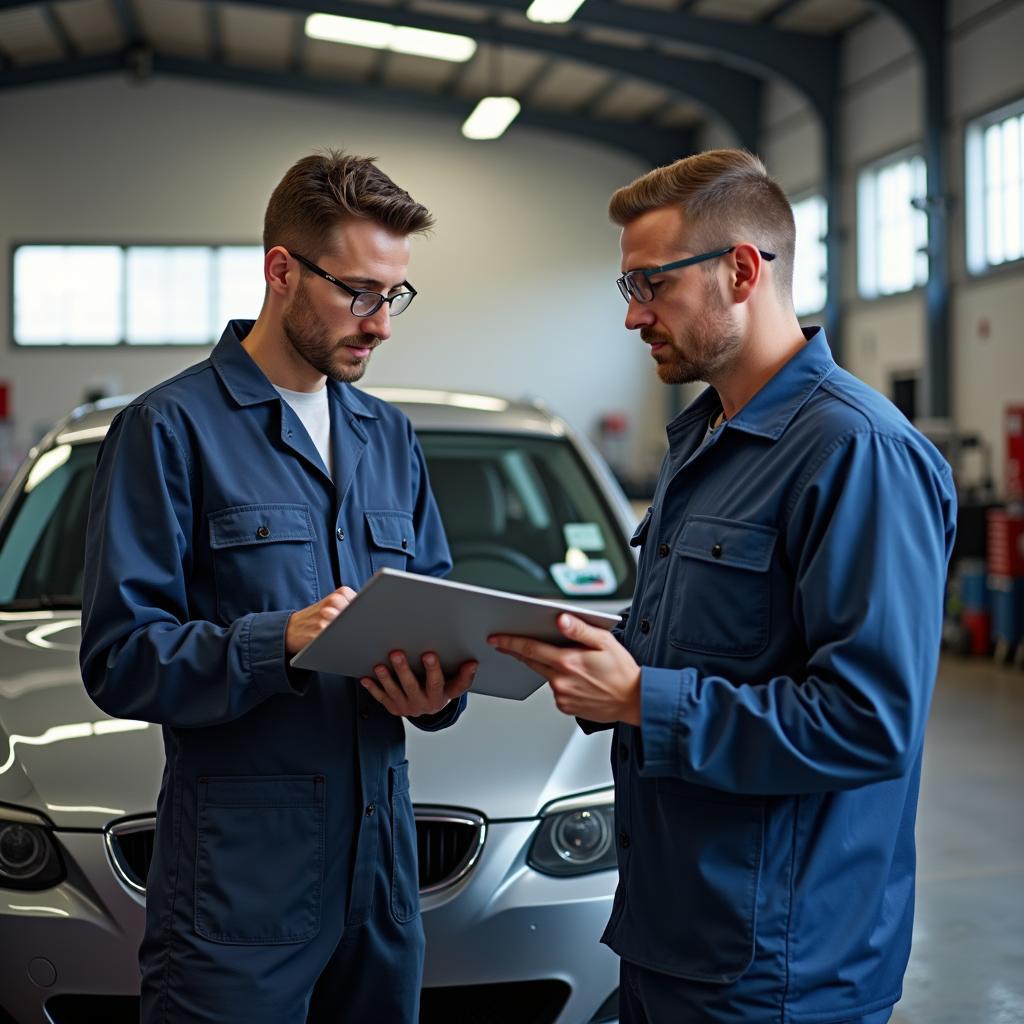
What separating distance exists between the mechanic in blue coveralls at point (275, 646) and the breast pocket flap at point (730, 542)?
1.14 feet

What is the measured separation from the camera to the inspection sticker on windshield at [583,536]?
3174mm

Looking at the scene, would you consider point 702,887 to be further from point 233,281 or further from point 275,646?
point 233,281

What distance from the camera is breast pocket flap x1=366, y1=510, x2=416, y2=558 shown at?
1830 millimetres

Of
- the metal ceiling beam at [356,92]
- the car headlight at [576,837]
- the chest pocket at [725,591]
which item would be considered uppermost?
the metal ceiling beam at [356,92]

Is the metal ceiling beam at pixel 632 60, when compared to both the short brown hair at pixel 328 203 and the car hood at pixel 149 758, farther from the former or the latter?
the short brown hair at pixel 328 203

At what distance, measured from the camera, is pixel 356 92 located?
15383mm

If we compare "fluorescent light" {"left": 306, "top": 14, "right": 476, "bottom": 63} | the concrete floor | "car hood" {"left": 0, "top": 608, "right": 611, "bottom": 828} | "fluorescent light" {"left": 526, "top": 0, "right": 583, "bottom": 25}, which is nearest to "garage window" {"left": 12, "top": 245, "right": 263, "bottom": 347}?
"fluorescent light" {"left": 306, "top": 14, "right": 476, "bottom": 63}

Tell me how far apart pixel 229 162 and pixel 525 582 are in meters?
13.5

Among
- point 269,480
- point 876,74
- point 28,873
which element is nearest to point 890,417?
point 269,480

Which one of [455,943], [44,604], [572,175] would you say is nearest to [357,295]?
[455,943]

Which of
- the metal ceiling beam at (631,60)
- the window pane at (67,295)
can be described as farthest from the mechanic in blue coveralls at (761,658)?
the window pane at (67,295)

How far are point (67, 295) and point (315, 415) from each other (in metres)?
14.4

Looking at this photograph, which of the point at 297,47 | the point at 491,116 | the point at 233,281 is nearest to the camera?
the point at 491,116

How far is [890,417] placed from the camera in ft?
4.50
